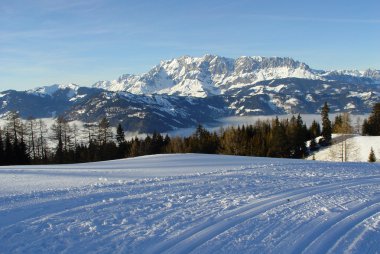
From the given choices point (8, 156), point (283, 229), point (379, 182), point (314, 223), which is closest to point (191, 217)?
point (283, 229)

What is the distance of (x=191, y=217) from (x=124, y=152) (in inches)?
3141

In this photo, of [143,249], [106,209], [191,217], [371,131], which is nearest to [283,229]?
[191,217]

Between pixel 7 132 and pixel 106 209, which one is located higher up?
Answer: pixel 7 132

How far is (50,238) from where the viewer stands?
10734 mm

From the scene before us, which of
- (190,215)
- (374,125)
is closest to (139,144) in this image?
(374,125)

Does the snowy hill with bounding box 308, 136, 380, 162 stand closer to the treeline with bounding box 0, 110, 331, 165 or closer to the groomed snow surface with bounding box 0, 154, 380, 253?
the treeline with bounding box 0, 110, 331, 165

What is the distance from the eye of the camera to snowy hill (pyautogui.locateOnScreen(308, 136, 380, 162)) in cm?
8244

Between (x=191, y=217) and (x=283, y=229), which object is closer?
(x=283, y=229)

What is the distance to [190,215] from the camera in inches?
518

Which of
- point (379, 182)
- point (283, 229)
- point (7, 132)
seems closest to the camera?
point (283, 229)

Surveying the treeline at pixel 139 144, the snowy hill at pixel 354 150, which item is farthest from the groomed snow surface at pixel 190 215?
the snowy hill at pixel 354 150

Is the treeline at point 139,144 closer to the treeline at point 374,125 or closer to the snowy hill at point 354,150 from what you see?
the snowy hill at point 354,150

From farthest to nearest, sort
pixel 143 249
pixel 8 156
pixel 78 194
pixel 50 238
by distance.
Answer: pixel 8 156 < pixel 78 194 < pixel 50 238 < pixel 143 249

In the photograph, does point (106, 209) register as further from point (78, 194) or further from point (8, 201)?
point (8, 201)
